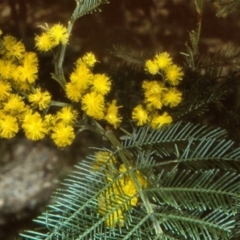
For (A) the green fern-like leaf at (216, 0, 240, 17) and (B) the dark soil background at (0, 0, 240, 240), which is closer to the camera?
(A) the green fern-like leaf at (216, 0, 240, 17)

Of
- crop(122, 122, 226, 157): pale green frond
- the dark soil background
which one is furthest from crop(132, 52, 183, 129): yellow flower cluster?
the dark soil background

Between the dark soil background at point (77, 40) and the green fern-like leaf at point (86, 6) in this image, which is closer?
the green fern-like leaf at point (86, 6)

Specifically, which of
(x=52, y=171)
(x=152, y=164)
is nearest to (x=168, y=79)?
(x=152, y=164)

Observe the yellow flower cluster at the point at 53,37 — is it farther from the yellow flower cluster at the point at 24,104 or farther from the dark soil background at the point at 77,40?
the dark soil background at the point at 77,40

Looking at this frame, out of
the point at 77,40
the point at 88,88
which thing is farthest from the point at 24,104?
the point at 77,40

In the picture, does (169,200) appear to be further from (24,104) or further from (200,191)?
(24,104)

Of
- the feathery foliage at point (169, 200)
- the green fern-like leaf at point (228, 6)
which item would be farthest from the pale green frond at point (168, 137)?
the green fern-like leaf at point (228, 6)

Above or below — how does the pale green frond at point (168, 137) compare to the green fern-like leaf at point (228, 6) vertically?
below

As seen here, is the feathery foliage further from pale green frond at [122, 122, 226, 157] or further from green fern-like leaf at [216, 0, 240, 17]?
green fern-like leaf at [216, 0, 240, 17]
